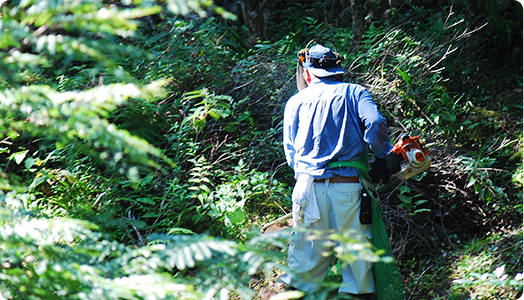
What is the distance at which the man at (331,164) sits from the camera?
130 inches

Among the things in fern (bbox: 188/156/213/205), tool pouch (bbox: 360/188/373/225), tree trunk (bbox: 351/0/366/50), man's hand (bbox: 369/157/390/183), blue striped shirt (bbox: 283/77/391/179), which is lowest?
→ fern (bbox: 188/156/213/205)

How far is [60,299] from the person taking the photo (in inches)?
57.7

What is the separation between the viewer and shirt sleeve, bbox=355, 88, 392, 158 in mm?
3156

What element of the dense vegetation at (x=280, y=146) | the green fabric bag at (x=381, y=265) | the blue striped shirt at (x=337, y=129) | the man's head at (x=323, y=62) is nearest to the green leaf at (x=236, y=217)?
the dense vegetation at (x=280, y=146)

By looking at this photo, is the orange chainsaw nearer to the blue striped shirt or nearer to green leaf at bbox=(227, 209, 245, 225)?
the blue striped shirt

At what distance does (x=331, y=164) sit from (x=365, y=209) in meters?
0.41

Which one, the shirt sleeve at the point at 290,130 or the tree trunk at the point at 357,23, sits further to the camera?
the tree trunk at the point at 357,23

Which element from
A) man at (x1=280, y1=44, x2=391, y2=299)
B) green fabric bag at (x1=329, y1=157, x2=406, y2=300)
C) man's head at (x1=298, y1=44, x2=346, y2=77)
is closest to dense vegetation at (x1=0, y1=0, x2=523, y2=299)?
man at (x1=280, y1=44, x2=391, y2=299)

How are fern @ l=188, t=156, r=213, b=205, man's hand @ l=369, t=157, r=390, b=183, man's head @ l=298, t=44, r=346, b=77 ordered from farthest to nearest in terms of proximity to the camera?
1. fern @ l=188, t=156, r=213, b=205
2. man's head @ l=298, t=44, r=346, b=77
3. man's hand @ l=369, t=157, r=390, b=183

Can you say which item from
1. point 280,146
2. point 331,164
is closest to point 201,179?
point 280,146

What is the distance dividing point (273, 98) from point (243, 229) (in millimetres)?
1764

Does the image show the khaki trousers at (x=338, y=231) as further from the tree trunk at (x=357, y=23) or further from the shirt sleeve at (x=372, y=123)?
the tree trunk at (x=357, y=23)

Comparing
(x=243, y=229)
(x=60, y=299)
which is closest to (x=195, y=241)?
(x=60, y=299)

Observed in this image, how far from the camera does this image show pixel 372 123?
124 inches
